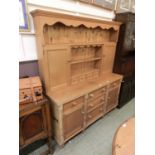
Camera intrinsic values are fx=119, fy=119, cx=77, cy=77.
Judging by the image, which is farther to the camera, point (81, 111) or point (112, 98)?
point (112, 98)

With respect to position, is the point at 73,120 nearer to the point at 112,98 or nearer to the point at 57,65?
the point at 57,65

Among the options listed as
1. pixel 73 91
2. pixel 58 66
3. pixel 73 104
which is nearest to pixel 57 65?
Answer: pixel 58 66

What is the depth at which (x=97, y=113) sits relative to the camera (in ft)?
7.11

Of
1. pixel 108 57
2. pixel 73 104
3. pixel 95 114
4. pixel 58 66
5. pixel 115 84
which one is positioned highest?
pixel 108 57

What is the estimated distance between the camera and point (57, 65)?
160 cm

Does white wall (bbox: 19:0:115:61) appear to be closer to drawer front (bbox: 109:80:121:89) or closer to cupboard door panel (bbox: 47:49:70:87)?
cupboard door panel (bbox: 47:49:70:87)

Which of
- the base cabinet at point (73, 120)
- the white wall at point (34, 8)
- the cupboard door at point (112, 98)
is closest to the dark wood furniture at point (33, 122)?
the base cabinet at point (73, 120)

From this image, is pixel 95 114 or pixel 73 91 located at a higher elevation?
pixel 73 91

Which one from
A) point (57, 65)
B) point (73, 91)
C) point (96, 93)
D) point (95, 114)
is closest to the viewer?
point (57, 65)

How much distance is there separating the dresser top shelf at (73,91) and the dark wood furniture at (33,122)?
0.61 ft

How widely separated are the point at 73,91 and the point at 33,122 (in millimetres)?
648

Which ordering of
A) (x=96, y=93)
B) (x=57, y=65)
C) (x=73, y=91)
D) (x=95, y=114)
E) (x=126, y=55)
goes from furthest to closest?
1. (x=126, y=55)
2. (x=95, y=114)
3. (x=96, y=93)
4. (x=73, y=91)
5. (x=57, y=65)

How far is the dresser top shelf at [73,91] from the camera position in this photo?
1.52 m

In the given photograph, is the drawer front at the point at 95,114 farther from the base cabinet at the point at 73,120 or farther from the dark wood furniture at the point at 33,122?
the dark wood furniture at the point at 33,122
